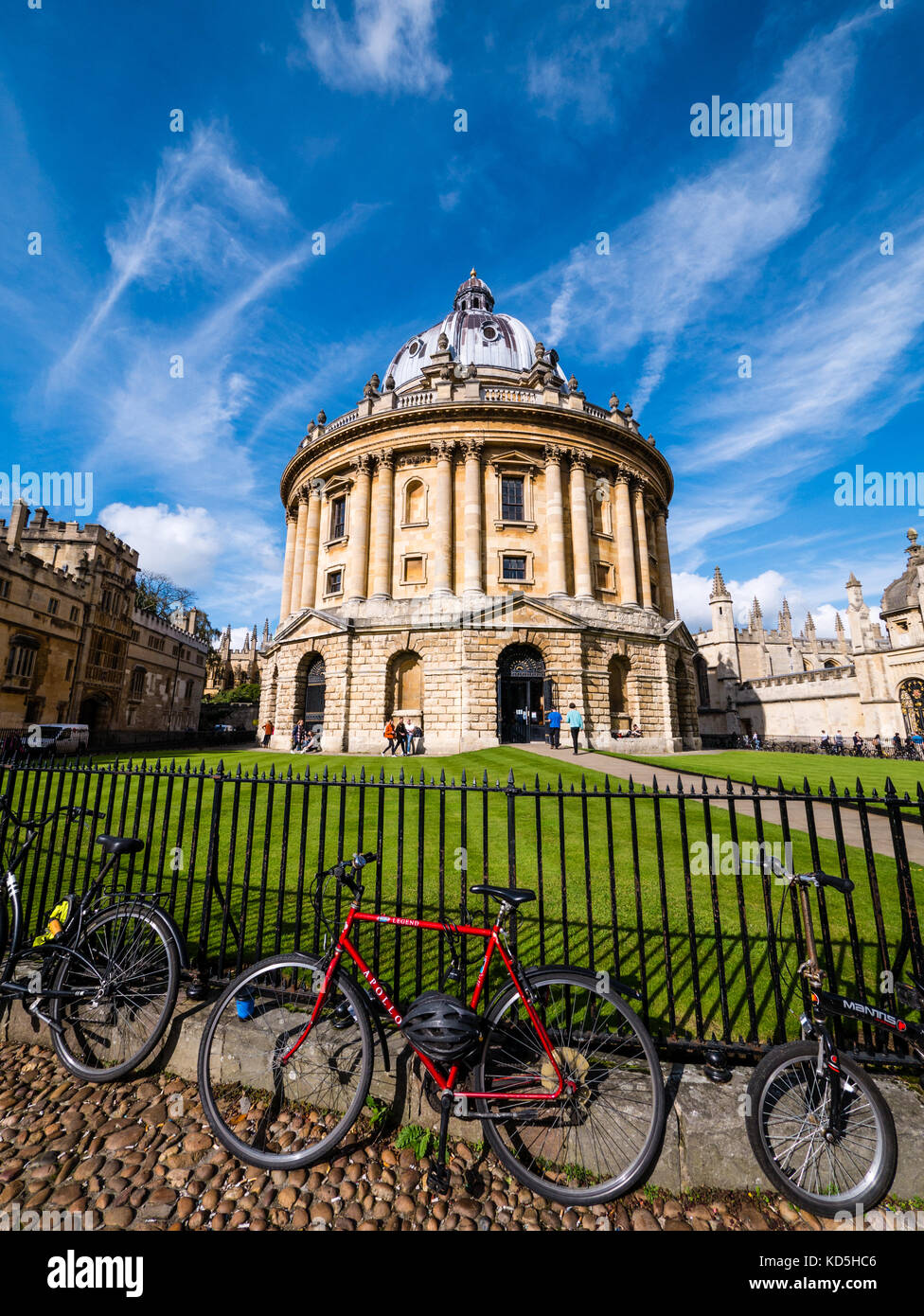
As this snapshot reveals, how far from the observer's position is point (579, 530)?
25.2 meters

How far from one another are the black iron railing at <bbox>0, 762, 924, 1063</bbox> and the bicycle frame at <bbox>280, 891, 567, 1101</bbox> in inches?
7.7

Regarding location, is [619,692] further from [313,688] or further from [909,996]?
[909,996]

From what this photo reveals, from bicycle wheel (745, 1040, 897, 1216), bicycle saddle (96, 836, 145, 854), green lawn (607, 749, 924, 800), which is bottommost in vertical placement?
bicycle wheel (745, 1040, 897, 1216)

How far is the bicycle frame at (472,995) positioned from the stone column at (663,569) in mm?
30743

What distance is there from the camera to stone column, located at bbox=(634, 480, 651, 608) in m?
27.9

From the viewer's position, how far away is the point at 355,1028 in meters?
3.08

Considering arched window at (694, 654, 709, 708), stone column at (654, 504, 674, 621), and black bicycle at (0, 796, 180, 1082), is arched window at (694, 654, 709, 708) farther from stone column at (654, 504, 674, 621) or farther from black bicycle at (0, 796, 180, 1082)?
black bicycle at (0, 796, 180, 1082)

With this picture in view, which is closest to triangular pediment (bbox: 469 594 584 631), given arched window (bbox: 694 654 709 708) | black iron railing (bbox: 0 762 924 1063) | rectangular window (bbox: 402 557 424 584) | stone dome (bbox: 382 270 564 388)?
rectangular window (bbox: 402 557 424 584)

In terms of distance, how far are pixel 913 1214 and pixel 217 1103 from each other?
357cm

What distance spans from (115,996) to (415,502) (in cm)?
2493

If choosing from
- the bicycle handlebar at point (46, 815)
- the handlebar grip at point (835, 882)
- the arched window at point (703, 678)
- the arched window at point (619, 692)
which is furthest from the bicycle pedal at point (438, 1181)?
the arched window at point (703, 678)

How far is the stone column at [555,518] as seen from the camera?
2447 centimetres

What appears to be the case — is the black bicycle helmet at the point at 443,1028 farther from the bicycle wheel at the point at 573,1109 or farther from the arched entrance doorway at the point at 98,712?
the arched entrance doorway at the point at 98,712
